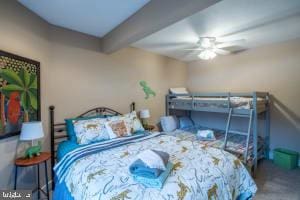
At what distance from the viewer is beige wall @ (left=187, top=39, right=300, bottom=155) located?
327 centimetres

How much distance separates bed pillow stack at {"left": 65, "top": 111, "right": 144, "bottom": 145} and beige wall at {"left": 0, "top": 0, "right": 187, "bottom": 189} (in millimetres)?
355

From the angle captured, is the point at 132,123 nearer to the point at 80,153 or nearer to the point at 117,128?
the point at 117,128

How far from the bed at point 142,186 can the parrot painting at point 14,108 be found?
770 mm

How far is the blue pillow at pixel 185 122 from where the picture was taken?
436 cm

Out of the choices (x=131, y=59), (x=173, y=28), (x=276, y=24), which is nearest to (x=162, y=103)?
(x=131, y=59)

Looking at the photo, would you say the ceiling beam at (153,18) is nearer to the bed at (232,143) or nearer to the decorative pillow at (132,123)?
the decorative pillow at (132,123)

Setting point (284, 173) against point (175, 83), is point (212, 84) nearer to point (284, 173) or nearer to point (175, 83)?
point (175, 83)

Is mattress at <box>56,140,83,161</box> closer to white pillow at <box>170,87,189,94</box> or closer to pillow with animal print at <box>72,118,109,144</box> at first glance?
pillow with animal print at <box>72,118,109,144</box>

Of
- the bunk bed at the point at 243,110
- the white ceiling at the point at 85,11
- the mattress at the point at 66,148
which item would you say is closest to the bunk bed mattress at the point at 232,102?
the bunk bed at the point at 243,110

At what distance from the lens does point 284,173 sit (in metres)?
2.94

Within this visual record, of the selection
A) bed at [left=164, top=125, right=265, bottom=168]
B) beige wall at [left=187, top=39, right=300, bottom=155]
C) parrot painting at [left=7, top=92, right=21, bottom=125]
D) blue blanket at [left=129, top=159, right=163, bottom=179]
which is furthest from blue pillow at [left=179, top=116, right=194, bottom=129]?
parrot painting at [left=7, top=92, right=21, bottom=125]

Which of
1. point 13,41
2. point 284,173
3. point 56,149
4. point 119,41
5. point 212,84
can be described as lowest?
point 284,173

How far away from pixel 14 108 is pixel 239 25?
3250 mm

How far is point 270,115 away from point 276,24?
1.98 meters
